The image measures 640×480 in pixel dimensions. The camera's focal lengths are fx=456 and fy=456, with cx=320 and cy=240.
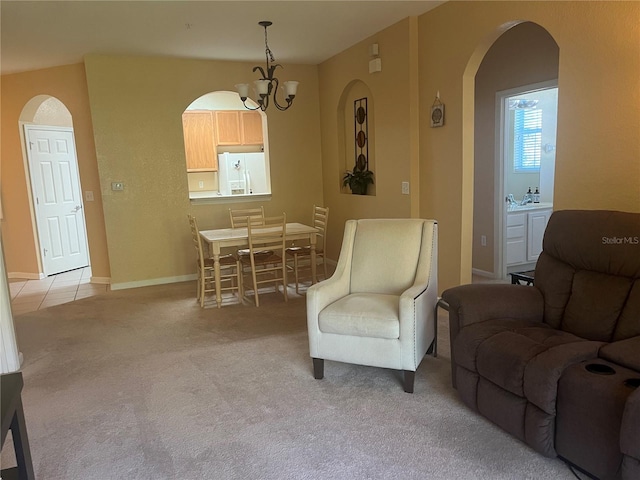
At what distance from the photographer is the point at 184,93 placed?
550 centimetres

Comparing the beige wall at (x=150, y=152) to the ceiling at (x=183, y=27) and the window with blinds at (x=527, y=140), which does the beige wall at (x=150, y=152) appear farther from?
the window with blinds at (x=527, y=140)

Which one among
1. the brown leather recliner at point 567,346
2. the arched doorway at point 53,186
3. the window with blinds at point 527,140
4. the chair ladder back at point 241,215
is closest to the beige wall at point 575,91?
the brown leather recliner at point 567,346

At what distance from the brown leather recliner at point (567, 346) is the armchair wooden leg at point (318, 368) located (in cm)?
81

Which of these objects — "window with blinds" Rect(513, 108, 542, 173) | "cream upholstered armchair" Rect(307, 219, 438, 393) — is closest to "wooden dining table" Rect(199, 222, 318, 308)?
"cream upholstered armchair" Rect(307, 219, 438, 393)

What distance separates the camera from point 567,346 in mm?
2047

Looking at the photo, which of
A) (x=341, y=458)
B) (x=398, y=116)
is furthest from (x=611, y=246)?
(x=398, y=116)

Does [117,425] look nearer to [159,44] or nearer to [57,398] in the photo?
[57,398]

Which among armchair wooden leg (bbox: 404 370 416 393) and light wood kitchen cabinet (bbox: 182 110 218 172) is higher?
light wood kitchen cabinet (bbox: 182 110 218 172)

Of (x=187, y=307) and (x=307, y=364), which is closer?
(x=307, y=364)

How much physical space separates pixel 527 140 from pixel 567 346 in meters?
4.44

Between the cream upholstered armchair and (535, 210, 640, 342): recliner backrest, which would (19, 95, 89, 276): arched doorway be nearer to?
the cream upholstered armchair

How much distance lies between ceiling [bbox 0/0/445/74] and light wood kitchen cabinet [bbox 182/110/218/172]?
214cm

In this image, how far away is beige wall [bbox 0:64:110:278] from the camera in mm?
5457

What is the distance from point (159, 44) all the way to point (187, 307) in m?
2.74
